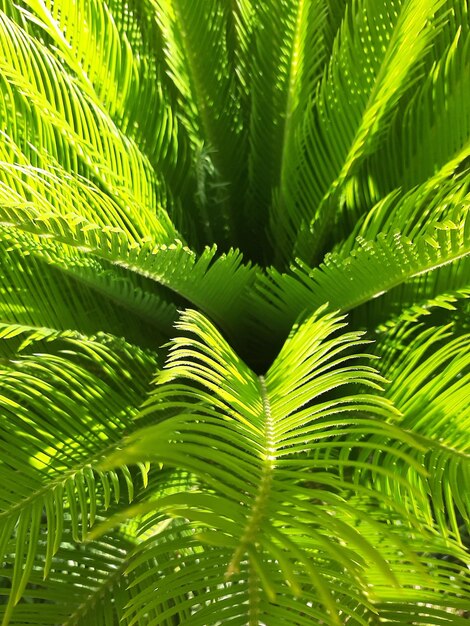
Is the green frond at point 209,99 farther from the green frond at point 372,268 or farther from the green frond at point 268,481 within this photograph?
the green frond at point 268,481

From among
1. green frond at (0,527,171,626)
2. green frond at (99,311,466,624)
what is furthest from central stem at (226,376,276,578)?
green frond at (0,527,171,626)

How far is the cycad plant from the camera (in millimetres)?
456

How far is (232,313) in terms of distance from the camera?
35.8 inches

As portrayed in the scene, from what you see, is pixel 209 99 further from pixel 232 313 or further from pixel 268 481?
pixel 268 481

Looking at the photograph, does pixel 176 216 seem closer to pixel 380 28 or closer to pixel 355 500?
pixel 380 28

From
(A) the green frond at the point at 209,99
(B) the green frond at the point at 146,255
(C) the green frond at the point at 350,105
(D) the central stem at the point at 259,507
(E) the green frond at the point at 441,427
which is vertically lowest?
(D) the central stem at the point at 259,507

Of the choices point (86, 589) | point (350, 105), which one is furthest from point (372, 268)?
point (86, 589)

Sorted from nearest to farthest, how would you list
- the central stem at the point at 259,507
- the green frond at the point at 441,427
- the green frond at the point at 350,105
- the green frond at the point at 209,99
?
the central stem at the point at 259,507
the green frond at the point at 441,427
the green frond at the point at 350,105
the green frond at the point at 209,99

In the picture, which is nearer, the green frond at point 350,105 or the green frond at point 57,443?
the green frond at point 57,443

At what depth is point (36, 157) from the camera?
0.83 metres

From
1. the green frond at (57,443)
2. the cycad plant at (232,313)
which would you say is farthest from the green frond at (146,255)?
the green frond at (57,443)

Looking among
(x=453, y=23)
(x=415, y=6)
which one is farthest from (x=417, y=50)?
(x=453, y=23)

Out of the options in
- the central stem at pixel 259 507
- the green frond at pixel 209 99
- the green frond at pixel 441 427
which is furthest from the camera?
the green frond at pixel 209 99

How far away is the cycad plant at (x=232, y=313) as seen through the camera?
456mm
